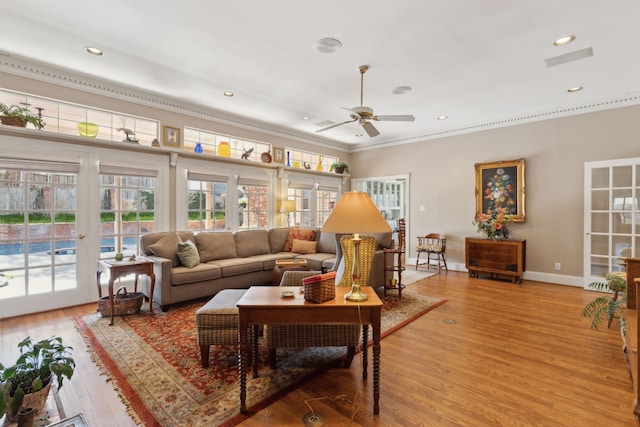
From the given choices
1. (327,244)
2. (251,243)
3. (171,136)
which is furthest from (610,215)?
(171,136)

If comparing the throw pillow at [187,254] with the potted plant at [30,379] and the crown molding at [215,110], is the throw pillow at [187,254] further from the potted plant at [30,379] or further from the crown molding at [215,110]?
the potted plant at [30,379]

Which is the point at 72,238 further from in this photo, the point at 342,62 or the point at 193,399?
the point at 342,62

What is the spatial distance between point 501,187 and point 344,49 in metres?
4.04

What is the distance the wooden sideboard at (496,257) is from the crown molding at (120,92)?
4269mm

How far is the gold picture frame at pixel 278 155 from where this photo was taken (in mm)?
6066

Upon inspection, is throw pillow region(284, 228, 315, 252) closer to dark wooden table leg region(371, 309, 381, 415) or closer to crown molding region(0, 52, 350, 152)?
crown molding region(0, 52, 350, 152)

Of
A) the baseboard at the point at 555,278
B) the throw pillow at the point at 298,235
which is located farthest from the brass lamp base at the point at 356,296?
the baseboard at the point at 555,278

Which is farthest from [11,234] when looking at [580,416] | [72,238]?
[580,416]

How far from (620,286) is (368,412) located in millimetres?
2921

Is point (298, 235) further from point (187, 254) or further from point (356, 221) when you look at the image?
point (356, 221)

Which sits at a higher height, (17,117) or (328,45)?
(328,45)

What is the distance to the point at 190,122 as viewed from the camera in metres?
4.84

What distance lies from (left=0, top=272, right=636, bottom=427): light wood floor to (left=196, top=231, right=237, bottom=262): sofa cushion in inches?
62.2

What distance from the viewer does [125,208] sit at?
4207 mm
